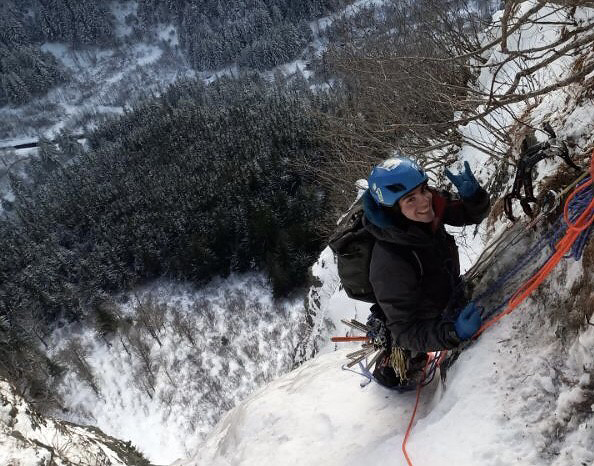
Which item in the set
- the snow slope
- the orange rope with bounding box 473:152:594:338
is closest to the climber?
the orange rope with bounding box 473:152:594:338

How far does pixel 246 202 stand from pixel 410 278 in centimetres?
5142

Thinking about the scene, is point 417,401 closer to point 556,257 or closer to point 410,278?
point 410,278

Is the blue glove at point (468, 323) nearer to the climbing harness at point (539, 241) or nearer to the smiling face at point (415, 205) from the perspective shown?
the climbing harness at point (539, 241)

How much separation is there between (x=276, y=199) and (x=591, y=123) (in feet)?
152

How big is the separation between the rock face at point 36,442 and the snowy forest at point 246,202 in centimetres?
6

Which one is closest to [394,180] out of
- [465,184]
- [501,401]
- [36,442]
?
[465,184]

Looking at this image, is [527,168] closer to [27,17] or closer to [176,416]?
[176,416]

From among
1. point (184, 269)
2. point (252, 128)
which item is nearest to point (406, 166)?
point (184, 269)

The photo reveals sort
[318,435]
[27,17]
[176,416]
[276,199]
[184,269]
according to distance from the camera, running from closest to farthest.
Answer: [318,435] < [176,416] < [276,199] < [184,269] < [27,17]

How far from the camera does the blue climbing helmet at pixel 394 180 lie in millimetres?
2855

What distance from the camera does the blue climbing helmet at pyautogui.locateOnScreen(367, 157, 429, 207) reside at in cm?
286

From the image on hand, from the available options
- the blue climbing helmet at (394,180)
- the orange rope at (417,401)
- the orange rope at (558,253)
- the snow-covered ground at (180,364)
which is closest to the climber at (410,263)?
the blue climbing helmet at (394,180)

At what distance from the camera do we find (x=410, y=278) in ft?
9.46

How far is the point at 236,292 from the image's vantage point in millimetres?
49094
